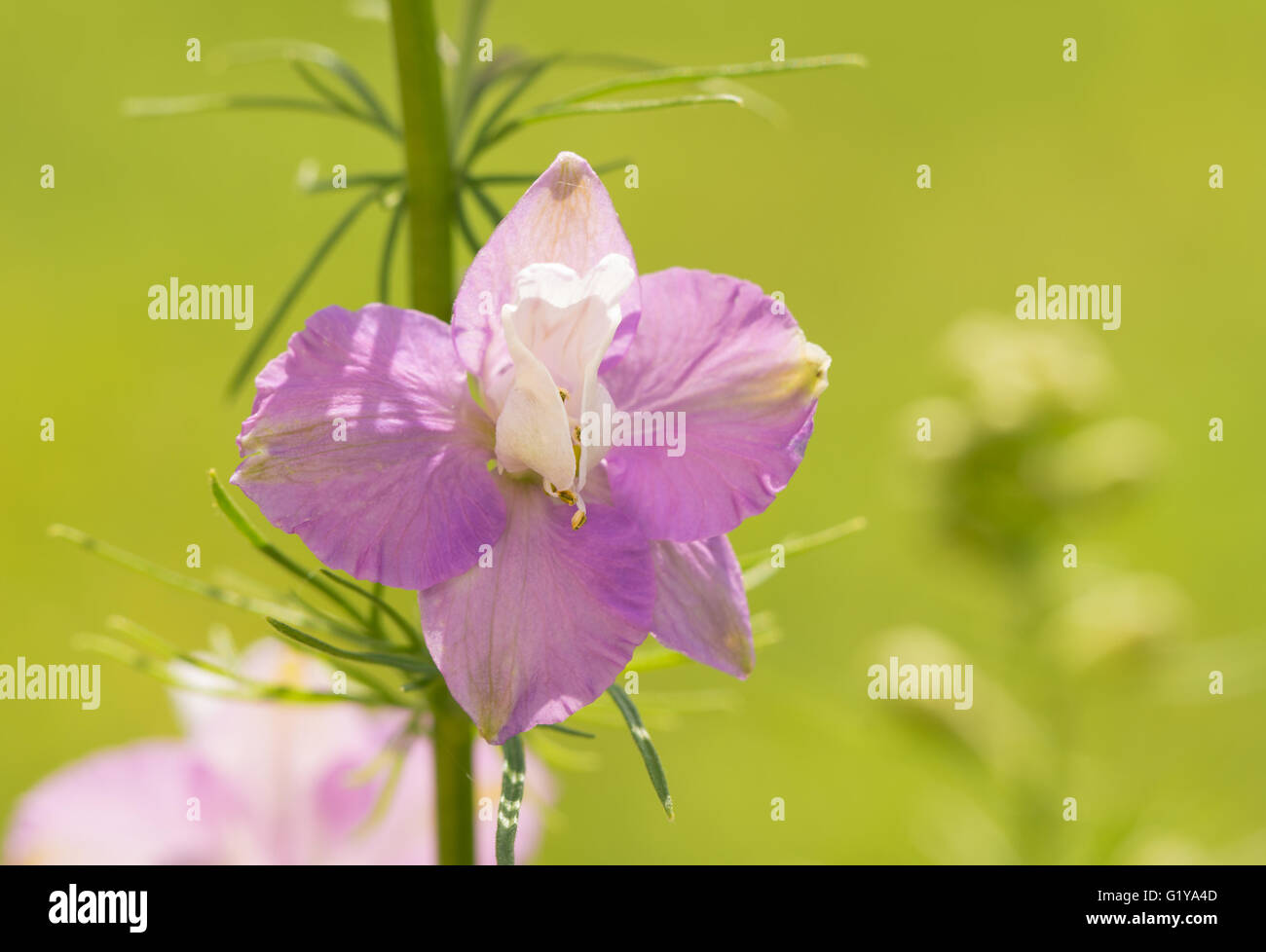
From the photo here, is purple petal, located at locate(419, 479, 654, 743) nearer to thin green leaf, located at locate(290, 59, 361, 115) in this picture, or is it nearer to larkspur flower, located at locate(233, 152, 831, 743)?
larkspur flower, located at locate(233, 152, 831, 743)

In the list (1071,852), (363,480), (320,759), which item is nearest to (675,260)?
(1071,852)

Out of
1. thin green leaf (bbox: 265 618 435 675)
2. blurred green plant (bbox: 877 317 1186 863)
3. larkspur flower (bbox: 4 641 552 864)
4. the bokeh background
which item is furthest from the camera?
the bokeh background

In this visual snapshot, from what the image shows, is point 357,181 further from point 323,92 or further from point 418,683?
point 418,683

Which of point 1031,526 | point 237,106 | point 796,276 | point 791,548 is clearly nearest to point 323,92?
point 237,106

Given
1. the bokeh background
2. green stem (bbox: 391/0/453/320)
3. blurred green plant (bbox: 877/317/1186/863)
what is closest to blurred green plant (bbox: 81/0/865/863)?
green stem (bbox: 391/0/453/320)

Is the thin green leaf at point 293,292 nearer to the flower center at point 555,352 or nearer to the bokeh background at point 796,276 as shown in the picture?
the flower center at point 555,352
